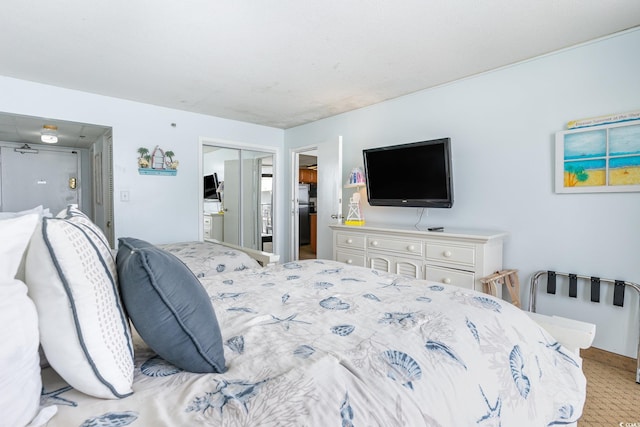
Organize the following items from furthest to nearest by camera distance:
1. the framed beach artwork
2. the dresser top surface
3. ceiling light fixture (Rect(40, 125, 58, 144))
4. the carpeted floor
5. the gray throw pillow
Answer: ceiling light fixture (Rect(40, 125, 58, 144)) < the dresser top surface < the framed beach artwork < the carpeted floor < the gray throw pillow

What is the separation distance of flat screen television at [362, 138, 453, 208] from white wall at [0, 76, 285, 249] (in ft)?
7.16

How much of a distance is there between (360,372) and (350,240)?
8.83 feet

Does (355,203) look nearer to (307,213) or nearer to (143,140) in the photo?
(143,140)

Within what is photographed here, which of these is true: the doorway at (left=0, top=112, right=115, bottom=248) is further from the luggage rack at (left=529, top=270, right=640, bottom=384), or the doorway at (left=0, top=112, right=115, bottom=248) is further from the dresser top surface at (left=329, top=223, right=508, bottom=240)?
the luggage rack at (left=529, top=270, right=640, bottom=384)

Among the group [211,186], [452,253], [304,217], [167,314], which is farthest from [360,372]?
[304,217]

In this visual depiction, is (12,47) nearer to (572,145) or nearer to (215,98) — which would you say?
(215,98)

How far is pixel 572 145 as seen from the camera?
2.41m

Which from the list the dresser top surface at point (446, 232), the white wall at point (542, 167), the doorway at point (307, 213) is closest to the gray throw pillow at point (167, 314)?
the dresser top surface at point (446, 232)

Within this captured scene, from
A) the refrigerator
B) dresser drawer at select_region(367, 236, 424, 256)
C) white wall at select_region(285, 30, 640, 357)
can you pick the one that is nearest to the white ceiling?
white wall at select_region(285, 30, 640, 357)

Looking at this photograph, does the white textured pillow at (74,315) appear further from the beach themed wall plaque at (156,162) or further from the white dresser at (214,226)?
the white dresser at (214,226)

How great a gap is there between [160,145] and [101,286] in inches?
139

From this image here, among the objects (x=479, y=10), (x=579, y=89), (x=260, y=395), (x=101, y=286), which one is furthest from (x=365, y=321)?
(x=579, y=89)

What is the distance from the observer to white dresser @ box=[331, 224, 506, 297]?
8.32ft

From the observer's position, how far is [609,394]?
6.38 feet
